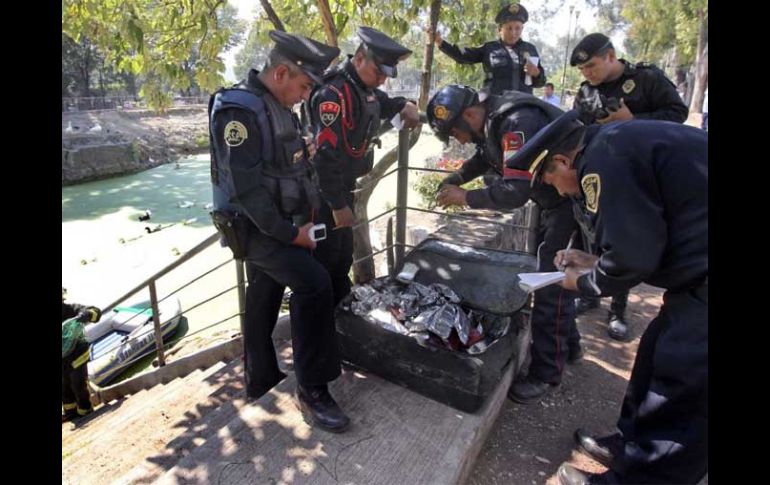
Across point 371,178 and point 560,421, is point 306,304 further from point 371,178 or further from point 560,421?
point 371,178

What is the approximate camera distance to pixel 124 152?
24.8 m

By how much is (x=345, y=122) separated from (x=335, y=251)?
815mm

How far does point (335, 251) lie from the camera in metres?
3.22

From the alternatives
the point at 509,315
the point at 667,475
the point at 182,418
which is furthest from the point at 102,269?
the point at 667,475

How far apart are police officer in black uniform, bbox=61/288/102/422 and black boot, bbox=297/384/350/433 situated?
3.28m

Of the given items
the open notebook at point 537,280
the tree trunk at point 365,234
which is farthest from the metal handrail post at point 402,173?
the open notebook at point 537,280

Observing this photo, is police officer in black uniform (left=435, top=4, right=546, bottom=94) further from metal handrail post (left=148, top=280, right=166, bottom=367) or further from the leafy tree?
metal handrail post (left=148, top=280, right=166, bottom=367)

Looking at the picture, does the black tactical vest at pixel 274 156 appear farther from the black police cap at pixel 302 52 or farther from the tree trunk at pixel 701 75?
the tree trunk at pixel 701 75

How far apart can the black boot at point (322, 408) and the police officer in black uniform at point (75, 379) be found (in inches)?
129

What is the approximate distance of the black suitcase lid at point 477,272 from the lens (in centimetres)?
289

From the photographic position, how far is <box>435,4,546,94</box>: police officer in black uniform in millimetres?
4836
